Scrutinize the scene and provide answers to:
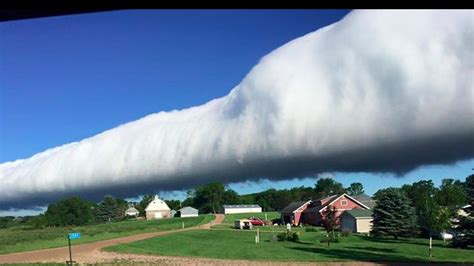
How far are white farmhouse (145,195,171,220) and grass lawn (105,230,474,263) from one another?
73651mm

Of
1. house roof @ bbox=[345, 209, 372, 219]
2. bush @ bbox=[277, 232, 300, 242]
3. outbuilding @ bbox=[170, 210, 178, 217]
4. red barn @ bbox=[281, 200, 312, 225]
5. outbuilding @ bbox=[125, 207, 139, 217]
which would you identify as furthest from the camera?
outbuilding @ bbox=[125, 207, 139, 217]

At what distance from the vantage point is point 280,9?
3.36m

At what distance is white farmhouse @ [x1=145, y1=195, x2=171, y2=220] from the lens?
11788 centimetres

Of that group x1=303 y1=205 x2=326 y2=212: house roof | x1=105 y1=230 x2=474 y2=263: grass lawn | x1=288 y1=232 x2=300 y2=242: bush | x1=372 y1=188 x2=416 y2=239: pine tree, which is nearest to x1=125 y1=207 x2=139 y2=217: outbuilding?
x1=303 y1=205 x2=326 y2=212: house roof

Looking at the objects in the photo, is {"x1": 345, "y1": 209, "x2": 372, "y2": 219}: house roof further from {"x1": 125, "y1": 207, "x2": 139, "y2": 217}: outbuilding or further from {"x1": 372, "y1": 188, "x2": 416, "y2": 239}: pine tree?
{"x1": 125, "y1": 207, "x2": 139, "y2": 217}: outbuilding

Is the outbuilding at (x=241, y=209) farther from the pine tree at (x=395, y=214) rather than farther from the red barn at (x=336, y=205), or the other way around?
the pine tree at (x=395, y=214)

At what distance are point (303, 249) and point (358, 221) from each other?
714 inches

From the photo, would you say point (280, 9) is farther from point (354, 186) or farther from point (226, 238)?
point (354, 186)

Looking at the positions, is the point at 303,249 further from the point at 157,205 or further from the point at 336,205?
the point at 157,205

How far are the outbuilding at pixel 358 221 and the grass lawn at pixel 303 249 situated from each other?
264 inches

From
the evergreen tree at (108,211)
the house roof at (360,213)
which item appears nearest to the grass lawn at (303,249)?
the house roof at (360,213)

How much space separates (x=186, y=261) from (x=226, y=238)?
16.3 meters

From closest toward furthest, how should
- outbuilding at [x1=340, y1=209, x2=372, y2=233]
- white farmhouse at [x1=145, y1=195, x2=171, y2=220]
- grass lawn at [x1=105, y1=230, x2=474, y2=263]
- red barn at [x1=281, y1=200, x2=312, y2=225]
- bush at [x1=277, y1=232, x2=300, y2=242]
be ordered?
grass lawn at [x1=105, y1=230, x2=474, y2=263] → bush at [x1=277, y1=232, x2=300, y2=242] → outbuilding at [x1=340, y1=209, x2=372, y2=233] → red barn at [x1=281, y1=200, x2=312, y2=225] → white farmhouse at [x1=145, y1=195, x2=171, y2=220]

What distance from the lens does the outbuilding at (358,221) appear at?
169ft
